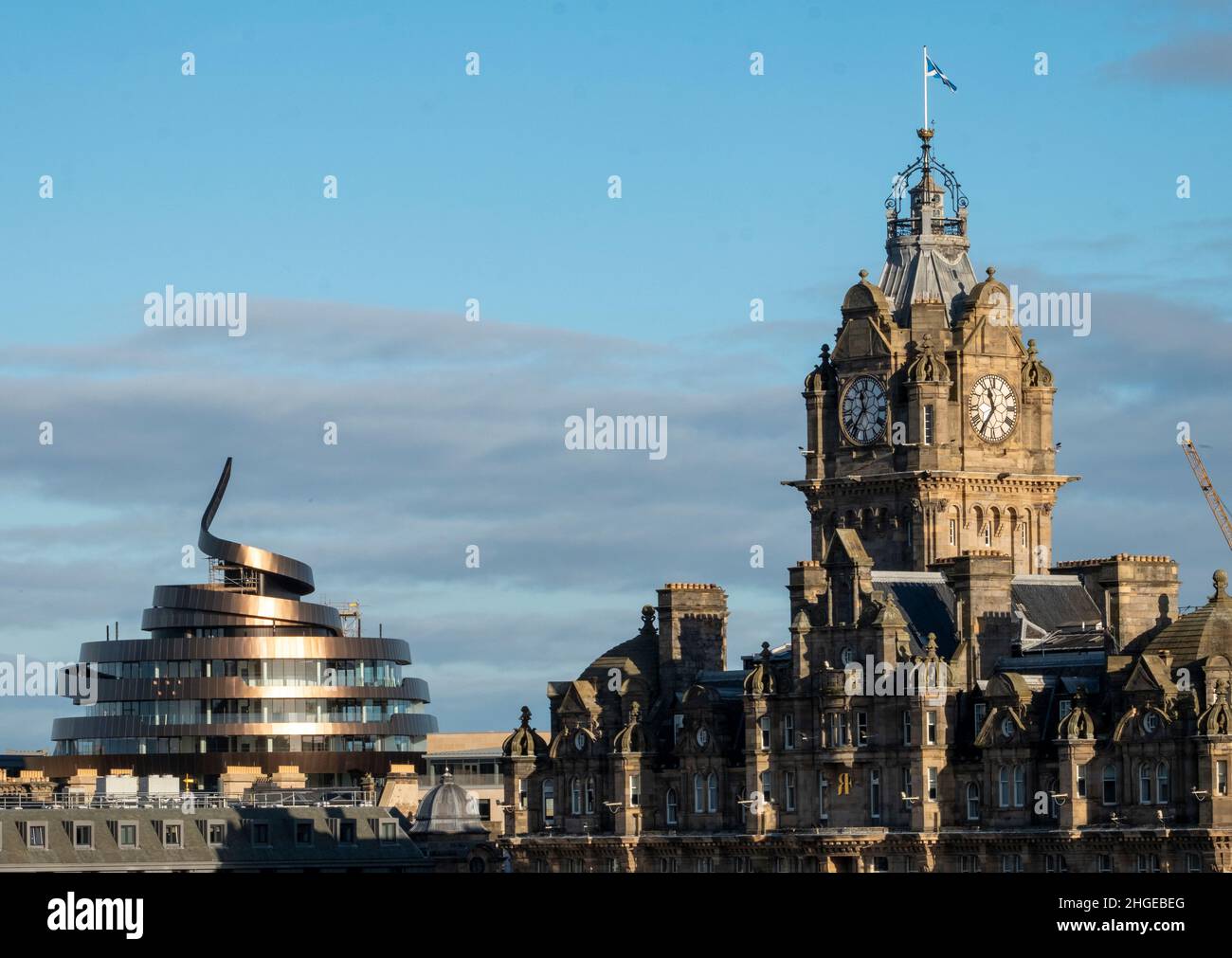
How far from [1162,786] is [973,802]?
1321 cm

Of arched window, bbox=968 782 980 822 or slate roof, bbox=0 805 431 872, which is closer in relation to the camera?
slate roof, bbox=0 805 431 872

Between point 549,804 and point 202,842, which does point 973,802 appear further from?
point 202,842

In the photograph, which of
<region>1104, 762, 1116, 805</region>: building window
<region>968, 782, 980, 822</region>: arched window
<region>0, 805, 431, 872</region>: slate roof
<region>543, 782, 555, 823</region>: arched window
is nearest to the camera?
<region>1104, 762, 1116, 805</region>: building window

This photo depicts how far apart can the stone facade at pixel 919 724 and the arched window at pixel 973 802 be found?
11cm

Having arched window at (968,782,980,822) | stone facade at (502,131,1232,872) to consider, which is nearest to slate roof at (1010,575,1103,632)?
stone facade at (502,131,1232,872)

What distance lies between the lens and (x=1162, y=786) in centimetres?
16025

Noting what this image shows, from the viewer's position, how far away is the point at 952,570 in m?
181

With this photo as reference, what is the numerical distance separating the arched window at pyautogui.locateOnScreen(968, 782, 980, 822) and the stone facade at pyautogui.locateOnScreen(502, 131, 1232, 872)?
11 cm

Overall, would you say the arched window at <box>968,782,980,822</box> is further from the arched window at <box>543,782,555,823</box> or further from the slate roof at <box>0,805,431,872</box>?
the slate roof at <box>0,805,431,872</box>

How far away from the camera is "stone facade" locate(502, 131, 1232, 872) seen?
529ft

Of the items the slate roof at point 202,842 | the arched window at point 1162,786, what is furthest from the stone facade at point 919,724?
the slate roof at point 202,842
